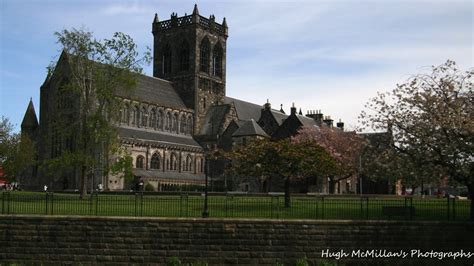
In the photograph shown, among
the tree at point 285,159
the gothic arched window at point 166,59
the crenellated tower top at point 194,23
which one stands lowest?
the tree at point 285,159

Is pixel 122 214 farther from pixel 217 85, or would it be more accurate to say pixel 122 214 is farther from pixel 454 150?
pixel 217 85

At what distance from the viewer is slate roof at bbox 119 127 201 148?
80500mm

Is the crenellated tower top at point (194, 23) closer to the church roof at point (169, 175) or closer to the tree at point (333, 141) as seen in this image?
the church roof at point (169, 175)

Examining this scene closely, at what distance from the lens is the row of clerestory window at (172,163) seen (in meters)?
80.2

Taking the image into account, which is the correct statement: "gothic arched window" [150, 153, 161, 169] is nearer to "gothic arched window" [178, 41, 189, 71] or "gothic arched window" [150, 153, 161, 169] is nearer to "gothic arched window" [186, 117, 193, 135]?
"gothic arched window" [186, 117, 193, 135]

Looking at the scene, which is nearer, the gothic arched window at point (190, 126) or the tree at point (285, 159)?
the tree at point (285, 159)

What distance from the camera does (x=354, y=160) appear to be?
64.9m

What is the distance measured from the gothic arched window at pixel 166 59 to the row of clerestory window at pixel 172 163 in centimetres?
1839

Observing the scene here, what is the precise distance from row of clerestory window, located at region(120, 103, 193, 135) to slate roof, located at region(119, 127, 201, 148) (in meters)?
1.04

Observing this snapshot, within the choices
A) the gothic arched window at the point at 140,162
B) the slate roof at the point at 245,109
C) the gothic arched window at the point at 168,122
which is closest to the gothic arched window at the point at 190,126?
the gothic arched window at the point at 168,122

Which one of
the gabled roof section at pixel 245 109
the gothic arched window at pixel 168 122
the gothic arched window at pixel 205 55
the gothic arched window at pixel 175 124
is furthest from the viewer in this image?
the gabled roof section at pixel 245 109

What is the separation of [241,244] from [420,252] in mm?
8025

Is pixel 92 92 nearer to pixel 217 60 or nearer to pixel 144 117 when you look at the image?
pixel 144 117

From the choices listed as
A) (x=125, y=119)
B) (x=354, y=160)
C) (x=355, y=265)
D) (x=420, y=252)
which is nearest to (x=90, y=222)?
(x=355, y=265)
